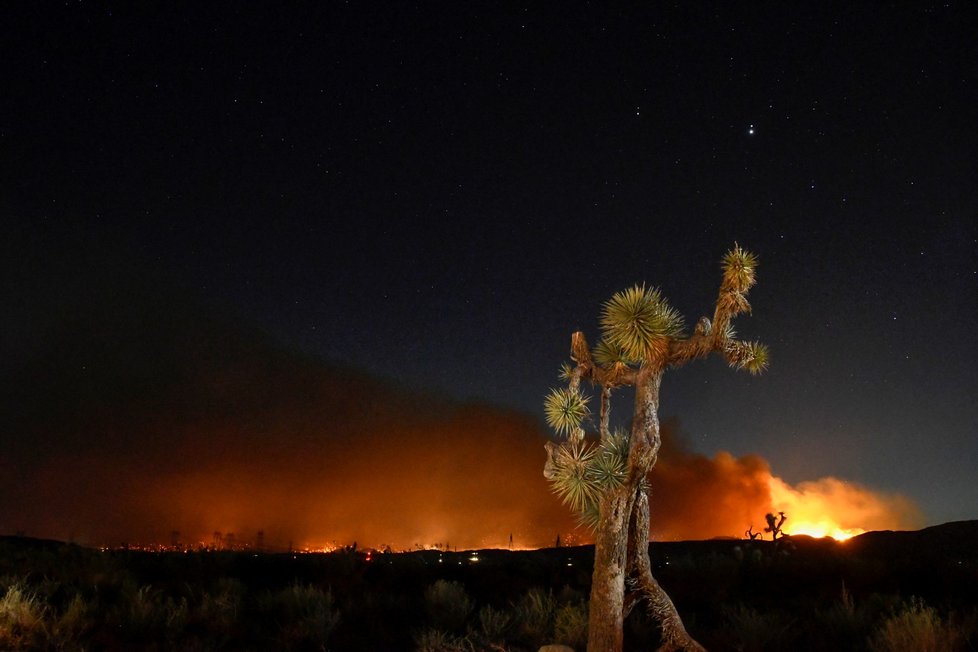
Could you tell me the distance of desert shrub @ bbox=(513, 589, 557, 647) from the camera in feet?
45.9

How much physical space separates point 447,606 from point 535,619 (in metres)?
2.70

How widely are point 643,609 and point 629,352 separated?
7.42 metres

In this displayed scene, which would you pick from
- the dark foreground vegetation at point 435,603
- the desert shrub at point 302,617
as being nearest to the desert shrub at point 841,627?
the dark foreground vegetation at point 435,603

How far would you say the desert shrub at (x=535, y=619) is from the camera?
13992mm

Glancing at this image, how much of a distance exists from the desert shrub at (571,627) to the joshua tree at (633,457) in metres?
2.55

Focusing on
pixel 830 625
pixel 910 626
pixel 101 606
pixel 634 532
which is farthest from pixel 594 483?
pixel 101 606

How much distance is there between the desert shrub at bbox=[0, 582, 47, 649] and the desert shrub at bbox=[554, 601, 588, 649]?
373 inches

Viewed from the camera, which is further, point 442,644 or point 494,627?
point 494,627

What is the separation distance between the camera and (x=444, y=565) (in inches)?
903

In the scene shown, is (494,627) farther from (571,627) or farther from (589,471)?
(589,471)

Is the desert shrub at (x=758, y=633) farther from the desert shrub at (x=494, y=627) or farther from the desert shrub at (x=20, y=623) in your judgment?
the desert shrub at (x=20, y=623)

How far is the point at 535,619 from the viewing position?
49.3 feet

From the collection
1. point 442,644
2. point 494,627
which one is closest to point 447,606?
point 494,627

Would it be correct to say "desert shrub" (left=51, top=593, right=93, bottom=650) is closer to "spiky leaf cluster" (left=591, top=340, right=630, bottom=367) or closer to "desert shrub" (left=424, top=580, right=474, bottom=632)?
"desert shrub" (left=424, top=580, right=474, bottom=632)
